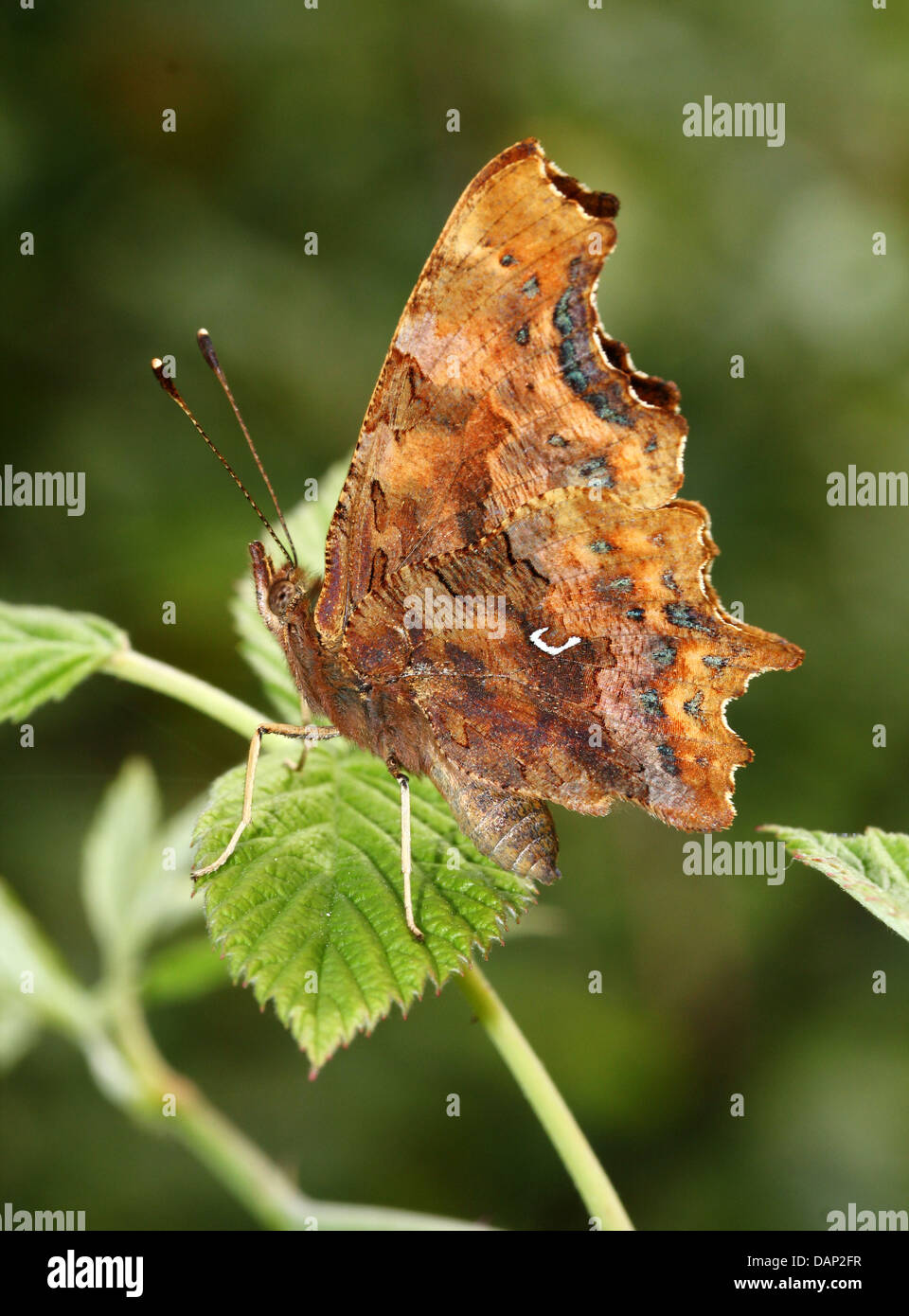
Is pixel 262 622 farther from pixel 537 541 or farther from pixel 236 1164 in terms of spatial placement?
pixel 236 1164

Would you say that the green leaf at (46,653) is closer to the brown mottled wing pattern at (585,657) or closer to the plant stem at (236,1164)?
the brown mottled wing pattern at (585,657)

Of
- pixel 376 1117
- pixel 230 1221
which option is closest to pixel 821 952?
pixel 376 1117

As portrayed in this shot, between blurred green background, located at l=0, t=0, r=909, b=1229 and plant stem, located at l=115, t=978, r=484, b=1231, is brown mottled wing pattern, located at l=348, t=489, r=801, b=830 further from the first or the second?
blurred green background, located at l=0, t=0, r=909, b=1229

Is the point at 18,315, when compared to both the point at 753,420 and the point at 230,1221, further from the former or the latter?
the point at 230,1221

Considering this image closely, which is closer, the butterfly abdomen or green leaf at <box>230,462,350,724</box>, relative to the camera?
the butterfly abdomen

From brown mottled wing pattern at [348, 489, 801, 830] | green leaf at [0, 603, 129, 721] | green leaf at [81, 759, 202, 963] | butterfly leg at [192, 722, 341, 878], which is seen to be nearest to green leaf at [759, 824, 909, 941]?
brown mottled wing pattern at [348, 489, 801, 830]
